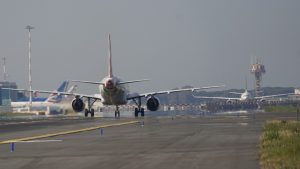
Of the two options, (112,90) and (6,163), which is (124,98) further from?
(6,163)

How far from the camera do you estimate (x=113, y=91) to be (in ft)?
290

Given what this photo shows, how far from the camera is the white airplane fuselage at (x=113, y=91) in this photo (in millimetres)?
87438

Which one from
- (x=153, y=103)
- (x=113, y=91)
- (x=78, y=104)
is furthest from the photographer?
(x=78, y=104)

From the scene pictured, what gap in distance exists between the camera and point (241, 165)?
22.5 meters

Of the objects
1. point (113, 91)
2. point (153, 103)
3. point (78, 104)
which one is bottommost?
point (153, 103)

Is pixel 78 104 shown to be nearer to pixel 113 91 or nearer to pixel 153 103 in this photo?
pixel 113 91

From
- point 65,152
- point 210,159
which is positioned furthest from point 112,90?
point 210,159

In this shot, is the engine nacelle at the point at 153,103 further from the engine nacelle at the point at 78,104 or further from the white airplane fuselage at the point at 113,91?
the engine nacelle at the point at 78,104

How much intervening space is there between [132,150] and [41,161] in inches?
227

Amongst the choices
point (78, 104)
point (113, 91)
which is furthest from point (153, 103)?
point (78, 104)

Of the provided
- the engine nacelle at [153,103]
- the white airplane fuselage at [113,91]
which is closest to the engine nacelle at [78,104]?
the white airplane fuselage at [113,91]

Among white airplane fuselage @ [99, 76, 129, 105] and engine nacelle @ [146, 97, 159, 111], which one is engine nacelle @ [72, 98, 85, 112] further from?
engine nacelle @ [146, 97, 159, 111]

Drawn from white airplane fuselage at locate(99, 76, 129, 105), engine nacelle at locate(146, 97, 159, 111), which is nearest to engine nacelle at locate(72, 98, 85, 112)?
white airplane fuselage at locate(99, 76, 129, 105)

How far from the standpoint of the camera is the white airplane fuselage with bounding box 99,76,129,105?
8744cm
